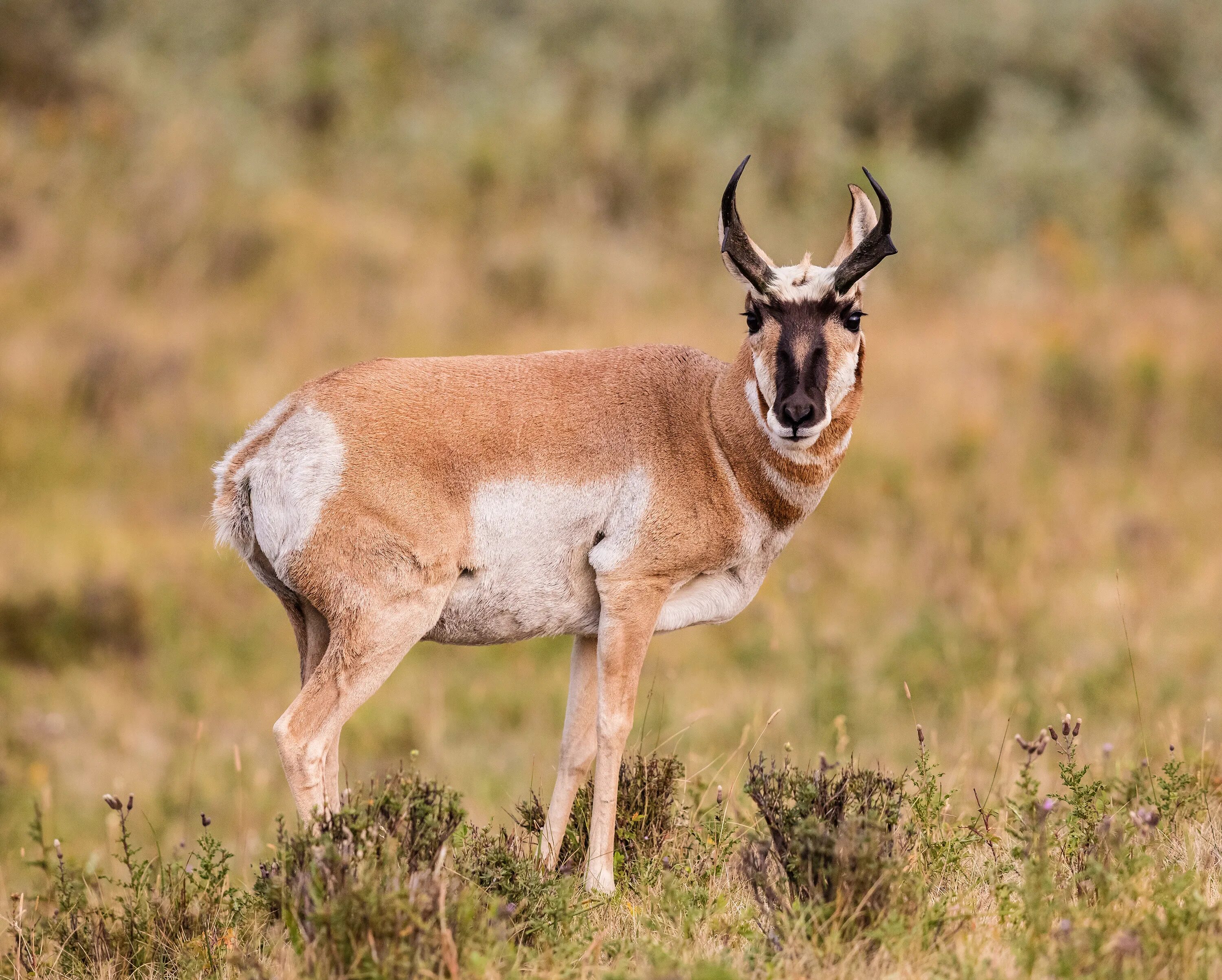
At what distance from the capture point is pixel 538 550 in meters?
5.54

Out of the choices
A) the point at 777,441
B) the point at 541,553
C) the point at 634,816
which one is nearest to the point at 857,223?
the point at 777,441

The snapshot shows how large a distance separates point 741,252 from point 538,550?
5.01ft

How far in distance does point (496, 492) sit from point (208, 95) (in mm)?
19341

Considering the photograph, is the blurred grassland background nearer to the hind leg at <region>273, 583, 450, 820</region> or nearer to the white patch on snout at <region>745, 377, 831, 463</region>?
the hind leg at <region>273, 583, 450, 820</region>

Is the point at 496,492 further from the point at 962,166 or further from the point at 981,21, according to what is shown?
the point at 981,21

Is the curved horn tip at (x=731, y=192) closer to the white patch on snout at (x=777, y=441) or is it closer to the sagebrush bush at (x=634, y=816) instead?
the white patch on snout at (x=777, y=441)

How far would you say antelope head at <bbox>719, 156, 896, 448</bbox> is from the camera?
5.14 meters

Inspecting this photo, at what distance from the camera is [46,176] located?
19125mm

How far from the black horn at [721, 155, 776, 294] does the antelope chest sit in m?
0.97

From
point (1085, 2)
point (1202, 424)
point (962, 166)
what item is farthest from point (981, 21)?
point (1202, 424)

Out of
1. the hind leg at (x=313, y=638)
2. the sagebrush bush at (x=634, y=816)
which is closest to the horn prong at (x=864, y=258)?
the sagebrush bush at (x=634, y=816)

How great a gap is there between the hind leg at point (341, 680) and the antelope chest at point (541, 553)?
0.22 meters

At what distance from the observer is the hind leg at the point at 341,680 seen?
5199 mm

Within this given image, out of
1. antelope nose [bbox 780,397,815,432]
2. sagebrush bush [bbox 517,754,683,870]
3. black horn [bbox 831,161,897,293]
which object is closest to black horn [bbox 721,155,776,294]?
black horn [bbox 831,161,897,293]
